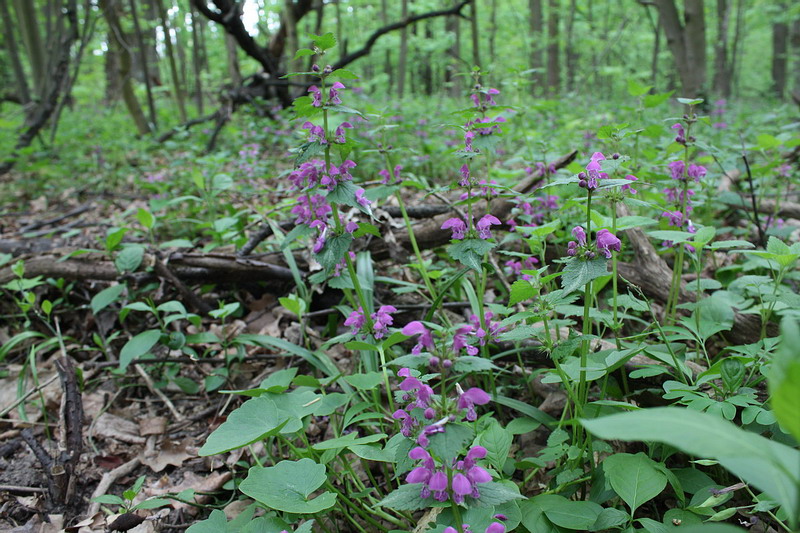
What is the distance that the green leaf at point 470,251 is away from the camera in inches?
66.3

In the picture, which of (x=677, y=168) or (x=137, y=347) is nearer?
(x=677, y=168)

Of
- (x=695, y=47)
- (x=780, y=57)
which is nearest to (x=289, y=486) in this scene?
(x=695, y=47)

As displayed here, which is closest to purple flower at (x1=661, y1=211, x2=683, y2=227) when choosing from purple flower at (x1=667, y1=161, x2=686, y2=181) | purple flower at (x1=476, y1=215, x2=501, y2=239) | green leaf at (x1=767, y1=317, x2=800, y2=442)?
purple flower at (x1=667, y1=161, x2=686, y2=181)

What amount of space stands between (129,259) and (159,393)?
2.64 feet

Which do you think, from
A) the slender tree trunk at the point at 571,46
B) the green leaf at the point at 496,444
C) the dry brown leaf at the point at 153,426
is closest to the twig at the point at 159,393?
the dry brown leaf at the point at 153,426

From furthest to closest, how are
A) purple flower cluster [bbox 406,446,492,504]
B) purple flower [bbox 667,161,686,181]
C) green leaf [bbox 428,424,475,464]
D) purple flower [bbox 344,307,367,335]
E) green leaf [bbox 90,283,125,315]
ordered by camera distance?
green leaf [bbox 90,283,125,315] → purple flower [bbox 667,161,686,181] → purple flower [bbox 344,307,367,335] → purple flower cluster [bbox 406,446,492,504] → green leaf [bbox 428,424,475,464]

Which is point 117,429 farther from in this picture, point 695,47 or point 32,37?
point 32,37

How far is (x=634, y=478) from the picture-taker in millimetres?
1370

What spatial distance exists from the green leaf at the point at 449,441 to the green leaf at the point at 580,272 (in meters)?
0.50

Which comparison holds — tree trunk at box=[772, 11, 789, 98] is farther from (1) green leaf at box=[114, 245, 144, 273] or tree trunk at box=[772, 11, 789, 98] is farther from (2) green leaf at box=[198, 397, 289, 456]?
(2) green leaf at box=[198, 397, 289, 456]

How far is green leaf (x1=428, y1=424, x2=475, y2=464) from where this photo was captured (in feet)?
3.18

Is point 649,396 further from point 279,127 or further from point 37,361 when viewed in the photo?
point 279,127

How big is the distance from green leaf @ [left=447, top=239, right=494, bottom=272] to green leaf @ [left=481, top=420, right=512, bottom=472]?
538mm

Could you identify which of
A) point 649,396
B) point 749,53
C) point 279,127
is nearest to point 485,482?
point 649,396
